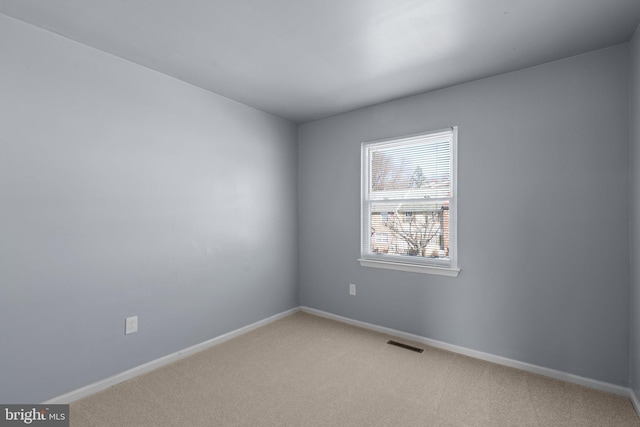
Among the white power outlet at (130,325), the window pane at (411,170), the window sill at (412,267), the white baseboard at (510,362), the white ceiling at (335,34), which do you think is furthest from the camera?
the window pane at (411,170)

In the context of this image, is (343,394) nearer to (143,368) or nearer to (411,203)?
(143,368)

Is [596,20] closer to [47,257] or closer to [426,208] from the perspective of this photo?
[426,208]

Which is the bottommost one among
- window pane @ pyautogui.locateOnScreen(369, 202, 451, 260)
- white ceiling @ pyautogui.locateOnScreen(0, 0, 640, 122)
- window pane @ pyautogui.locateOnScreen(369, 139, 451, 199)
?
window pane @ pyautogui.locateOnScreen(369, 202, 451, 260)

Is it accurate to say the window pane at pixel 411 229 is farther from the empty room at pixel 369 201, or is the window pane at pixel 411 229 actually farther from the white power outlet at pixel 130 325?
the white power outlet at pixel 130 325

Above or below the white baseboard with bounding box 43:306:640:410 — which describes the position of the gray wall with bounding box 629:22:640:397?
above

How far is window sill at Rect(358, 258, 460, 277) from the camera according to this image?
2861 mm

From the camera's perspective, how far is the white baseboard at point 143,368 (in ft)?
6.86

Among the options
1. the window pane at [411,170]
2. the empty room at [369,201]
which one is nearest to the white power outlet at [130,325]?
the empty room at [369,201]

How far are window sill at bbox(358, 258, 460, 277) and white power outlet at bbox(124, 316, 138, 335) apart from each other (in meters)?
2.16

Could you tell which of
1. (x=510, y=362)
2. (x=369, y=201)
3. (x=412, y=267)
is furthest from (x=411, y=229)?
(x=510, y=362)

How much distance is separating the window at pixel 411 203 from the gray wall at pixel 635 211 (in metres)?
1.13

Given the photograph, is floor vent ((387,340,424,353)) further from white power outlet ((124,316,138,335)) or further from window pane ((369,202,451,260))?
white power outlet ((124,316,138,335))

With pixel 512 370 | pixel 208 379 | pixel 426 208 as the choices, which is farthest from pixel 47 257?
pixel 512 370

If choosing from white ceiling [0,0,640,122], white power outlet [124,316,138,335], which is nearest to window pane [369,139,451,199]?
white ceiling [0,0,640,122]
